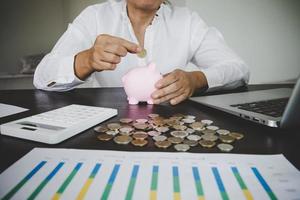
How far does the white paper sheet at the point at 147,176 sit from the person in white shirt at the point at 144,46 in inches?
15.4

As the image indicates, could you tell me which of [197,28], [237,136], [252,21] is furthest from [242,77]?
[252,21]

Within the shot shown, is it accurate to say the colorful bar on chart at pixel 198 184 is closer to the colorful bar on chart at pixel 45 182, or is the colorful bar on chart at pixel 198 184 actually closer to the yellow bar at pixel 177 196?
the yellow bar at pixel 177 196

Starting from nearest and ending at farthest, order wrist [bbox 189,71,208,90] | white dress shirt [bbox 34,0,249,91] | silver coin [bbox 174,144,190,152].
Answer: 1. silver coin [bbox 174,144,190,152]
2. wrist [bbox 189,71,208,90]
3. white dress shirt [bbox 34,0,249,91]

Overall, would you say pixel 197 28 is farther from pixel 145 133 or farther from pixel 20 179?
pixel 20 179

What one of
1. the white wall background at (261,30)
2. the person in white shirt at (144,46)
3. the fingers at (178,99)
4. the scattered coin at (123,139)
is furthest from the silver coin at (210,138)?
the white wall background at (261,30)

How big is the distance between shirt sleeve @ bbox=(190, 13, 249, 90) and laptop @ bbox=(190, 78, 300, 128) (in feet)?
0.42

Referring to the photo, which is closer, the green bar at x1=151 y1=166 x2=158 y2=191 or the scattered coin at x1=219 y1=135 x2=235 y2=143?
the green bar at x1=151 y1=166 x2=158 y2=191

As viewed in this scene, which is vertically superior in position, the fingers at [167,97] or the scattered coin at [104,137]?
the fingers at [167,97]

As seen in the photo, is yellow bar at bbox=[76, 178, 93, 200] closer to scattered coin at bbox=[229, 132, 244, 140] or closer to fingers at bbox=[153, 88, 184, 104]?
scattered coin at bbox=[229, 132, 244, 140]

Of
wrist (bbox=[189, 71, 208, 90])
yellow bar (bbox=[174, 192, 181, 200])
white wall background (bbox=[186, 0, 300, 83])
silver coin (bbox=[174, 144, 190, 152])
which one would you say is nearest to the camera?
yellow bar (bbox=[174, 192, 181, 200])

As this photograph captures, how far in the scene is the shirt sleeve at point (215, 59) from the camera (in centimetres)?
76

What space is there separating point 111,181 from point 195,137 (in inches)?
6.1

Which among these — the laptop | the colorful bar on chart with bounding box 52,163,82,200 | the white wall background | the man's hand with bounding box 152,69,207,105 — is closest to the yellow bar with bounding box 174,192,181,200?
the colorful bar on chart with bounding box 52,163,82,200

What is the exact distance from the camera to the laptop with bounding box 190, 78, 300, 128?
1.18ft
